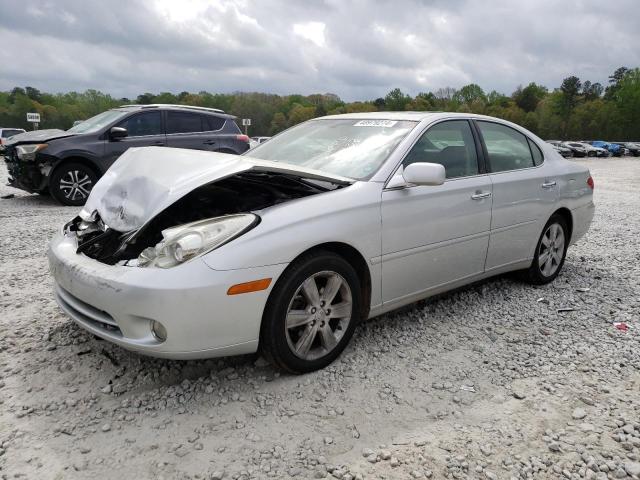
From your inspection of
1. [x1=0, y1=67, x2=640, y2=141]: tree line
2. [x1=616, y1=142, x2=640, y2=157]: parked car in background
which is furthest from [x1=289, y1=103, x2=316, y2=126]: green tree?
[x1=616, y1=142, x2=640, y2=157]: parked car in background

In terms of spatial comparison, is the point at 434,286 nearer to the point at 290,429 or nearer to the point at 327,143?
the point at 327,143

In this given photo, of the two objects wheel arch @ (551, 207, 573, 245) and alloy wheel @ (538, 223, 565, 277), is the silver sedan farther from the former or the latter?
wheel arch @ (551, 207, 573, 245)

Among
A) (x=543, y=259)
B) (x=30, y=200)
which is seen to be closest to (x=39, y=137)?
(x=30, y=200)

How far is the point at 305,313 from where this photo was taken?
2.82 metres

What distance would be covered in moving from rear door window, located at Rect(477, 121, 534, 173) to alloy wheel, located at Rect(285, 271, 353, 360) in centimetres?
183

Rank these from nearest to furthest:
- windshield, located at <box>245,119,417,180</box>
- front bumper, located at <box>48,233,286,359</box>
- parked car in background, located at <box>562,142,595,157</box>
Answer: front bumper, located at <box>48,233,286,359</box> < windshield, located at <box>245,119,417,180</box> < parked car in background, located at <box>562,142,595,157</box>

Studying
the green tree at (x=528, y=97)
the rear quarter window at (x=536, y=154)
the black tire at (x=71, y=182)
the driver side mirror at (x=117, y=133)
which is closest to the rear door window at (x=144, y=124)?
the driver side mirror at (x=117, y=133)

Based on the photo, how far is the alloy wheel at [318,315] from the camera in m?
2.80

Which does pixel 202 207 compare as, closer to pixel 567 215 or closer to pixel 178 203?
pixel 178 203

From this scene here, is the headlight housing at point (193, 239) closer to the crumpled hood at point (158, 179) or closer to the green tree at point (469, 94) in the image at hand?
the crumpled hood at point (158, 179)

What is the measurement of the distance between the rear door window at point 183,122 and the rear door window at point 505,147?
6.68 meters

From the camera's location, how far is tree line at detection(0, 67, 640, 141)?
8469 centimetres

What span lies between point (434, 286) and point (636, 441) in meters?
1.49

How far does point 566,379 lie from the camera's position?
2973 mm
